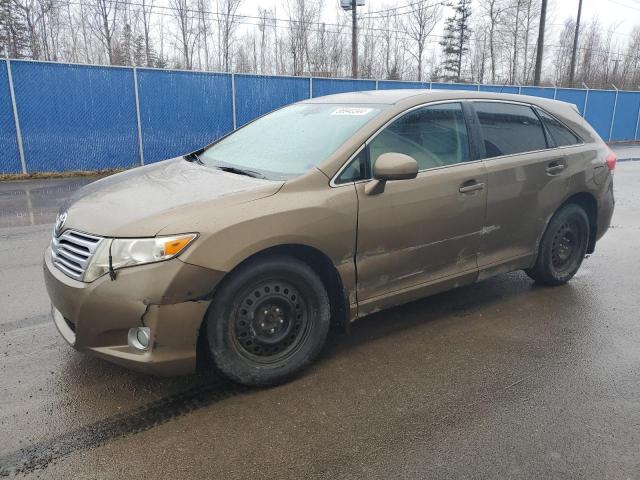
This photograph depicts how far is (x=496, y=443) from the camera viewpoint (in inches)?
102

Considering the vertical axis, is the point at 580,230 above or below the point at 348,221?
A: below

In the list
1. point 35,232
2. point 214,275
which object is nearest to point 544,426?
point 214,275

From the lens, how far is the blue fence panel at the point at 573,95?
75.6ft

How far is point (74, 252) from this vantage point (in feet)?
9.47

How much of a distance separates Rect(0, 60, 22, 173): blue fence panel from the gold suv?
957 centimetres

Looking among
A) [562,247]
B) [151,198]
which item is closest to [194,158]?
[151,198]

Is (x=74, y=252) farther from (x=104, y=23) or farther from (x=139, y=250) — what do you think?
(x=104, y=23)

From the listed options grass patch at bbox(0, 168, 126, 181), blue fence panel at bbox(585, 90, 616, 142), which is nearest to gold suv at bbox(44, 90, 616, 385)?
grass patch at bbox(0, 168, 126, 181)

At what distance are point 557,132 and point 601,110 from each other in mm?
23469

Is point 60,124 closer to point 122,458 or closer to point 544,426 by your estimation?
point 122,458

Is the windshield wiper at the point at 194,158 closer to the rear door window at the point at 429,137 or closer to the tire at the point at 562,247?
the rear door window at the point at 429,137

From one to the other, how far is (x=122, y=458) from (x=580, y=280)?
179 inches

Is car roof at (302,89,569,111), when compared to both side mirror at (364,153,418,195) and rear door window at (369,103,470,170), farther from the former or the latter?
side mirror at (364,153,418,195)

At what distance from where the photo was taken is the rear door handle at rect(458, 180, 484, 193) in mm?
3824
